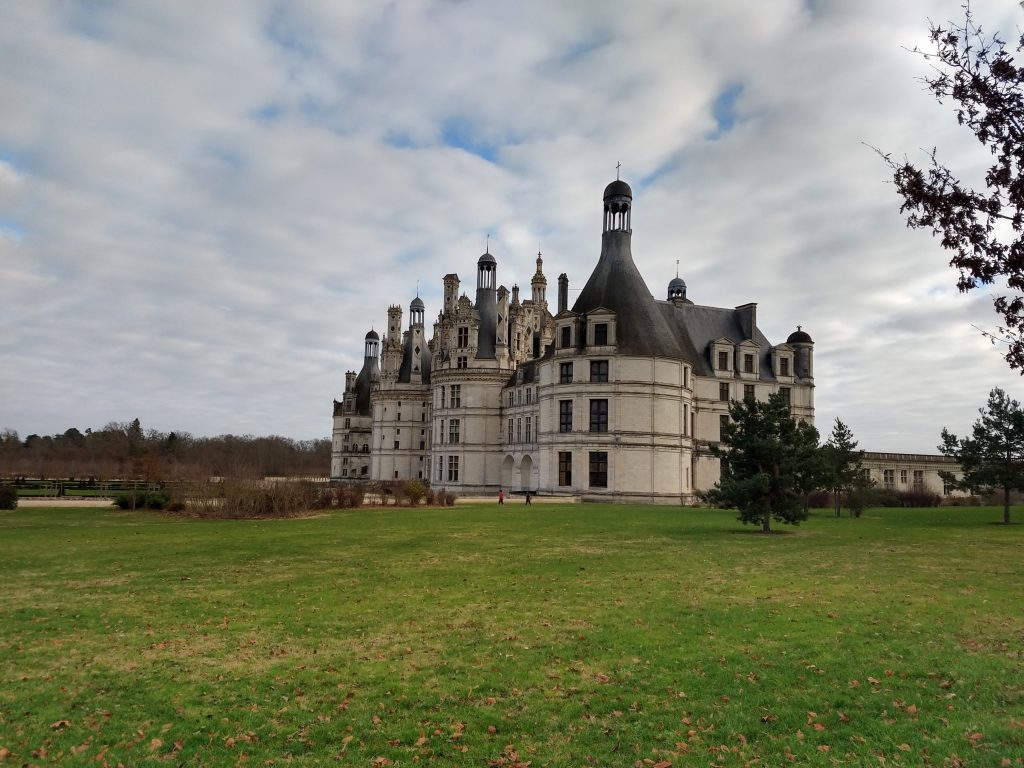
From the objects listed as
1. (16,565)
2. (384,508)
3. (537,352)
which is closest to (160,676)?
(16,565)

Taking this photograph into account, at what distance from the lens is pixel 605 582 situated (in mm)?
14602

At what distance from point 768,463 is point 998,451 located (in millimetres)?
16973

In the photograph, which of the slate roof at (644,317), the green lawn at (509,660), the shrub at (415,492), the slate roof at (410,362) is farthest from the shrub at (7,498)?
the slate roof at (410,362)

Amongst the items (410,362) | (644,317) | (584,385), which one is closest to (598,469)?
(584,385)

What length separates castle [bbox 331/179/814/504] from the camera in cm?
4978

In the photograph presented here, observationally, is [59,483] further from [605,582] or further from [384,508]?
[605,582]

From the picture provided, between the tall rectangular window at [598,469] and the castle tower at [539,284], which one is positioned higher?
the castle tower at [539,284]

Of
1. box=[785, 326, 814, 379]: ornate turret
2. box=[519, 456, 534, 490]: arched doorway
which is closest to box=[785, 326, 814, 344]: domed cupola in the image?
box=[785, 326, 814, 379]: ornate turret

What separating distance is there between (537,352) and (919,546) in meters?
Answer: 48.9

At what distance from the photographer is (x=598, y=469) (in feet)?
164

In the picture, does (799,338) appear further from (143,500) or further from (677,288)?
(143,500)

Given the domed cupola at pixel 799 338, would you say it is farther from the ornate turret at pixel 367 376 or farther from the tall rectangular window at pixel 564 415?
the ornate turret at pixel 367 376

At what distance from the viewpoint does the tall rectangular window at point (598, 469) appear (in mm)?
49781

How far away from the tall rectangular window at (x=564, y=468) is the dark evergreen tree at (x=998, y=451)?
24146mm
